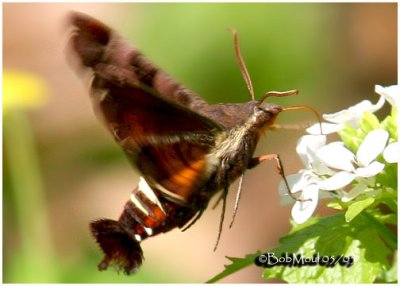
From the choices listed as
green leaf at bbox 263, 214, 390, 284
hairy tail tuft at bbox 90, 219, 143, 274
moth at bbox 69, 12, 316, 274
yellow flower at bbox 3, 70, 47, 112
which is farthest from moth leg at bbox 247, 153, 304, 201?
yellow flower at bbox 3, 70, 47, 112

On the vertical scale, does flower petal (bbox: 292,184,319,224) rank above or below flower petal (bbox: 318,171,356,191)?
below

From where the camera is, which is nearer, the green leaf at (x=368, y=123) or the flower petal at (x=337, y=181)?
the flower petal at (x=337, y=181)

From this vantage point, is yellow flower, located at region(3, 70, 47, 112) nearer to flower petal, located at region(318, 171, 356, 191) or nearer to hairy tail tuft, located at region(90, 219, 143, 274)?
hairy tail tuft, located at region(90, 219, 143, 274)

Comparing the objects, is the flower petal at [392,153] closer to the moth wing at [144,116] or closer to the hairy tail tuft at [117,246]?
the moth wing at [144,116]

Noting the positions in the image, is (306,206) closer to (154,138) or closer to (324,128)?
(324,128)

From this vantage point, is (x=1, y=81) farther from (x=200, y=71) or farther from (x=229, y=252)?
(x=229, y=252)

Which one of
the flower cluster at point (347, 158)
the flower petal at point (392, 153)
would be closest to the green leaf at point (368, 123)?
the flower cluster at point (347, 158)

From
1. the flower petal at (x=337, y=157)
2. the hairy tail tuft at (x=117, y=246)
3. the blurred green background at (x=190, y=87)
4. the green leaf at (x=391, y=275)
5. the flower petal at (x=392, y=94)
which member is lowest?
the blurred green background at (x=190, y=87)
